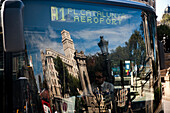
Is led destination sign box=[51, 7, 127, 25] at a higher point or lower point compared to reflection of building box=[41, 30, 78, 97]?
higher

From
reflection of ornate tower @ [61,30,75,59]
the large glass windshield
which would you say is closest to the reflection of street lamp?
the large glass windshield

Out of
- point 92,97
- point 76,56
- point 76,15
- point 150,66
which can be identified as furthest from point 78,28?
point 150,66

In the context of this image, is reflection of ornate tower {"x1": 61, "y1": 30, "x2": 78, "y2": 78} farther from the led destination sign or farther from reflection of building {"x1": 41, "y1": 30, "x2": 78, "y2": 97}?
the led destination sign

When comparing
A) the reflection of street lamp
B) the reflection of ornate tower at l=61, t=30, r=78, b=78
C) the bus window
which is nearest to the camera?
the bus window

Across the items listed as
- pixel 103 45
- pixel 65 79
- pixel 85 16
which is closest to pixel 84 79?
pixel 65 79

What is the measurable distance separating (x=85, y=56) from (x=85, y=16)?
0.52m

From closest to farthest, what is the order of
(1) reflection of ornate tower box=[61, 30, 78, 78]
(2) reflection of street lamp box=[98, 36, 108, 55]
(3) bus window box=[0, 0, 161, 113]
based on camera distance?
(3) bus window box=[0, 0, 161, 113] < (1) reflection of ornate tower box=[61, 30, 78, 78] < (2) reflection of street lamp box=[98, 36, 108, 55]

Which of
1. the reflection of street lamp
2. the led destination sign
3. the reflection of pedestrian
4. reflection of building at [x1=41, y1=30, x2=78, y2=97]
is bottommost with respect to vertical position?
the reflection of pedestrian

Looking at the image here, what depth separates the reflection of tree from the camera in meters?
2.70

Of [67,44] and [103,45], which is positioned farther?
[103,45]

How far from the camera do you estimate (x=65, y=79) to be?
2.71 m

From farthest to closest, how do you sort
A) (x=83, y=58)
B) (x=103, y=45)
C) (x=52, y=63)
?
(x=103, y=45)
(x=83, y=58)
(x=52, y=63)

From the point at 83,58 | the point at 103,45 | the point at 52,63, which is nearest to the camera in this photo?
the point at 52,63

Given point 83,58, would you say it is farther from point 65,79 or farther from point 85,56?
point 65,79
